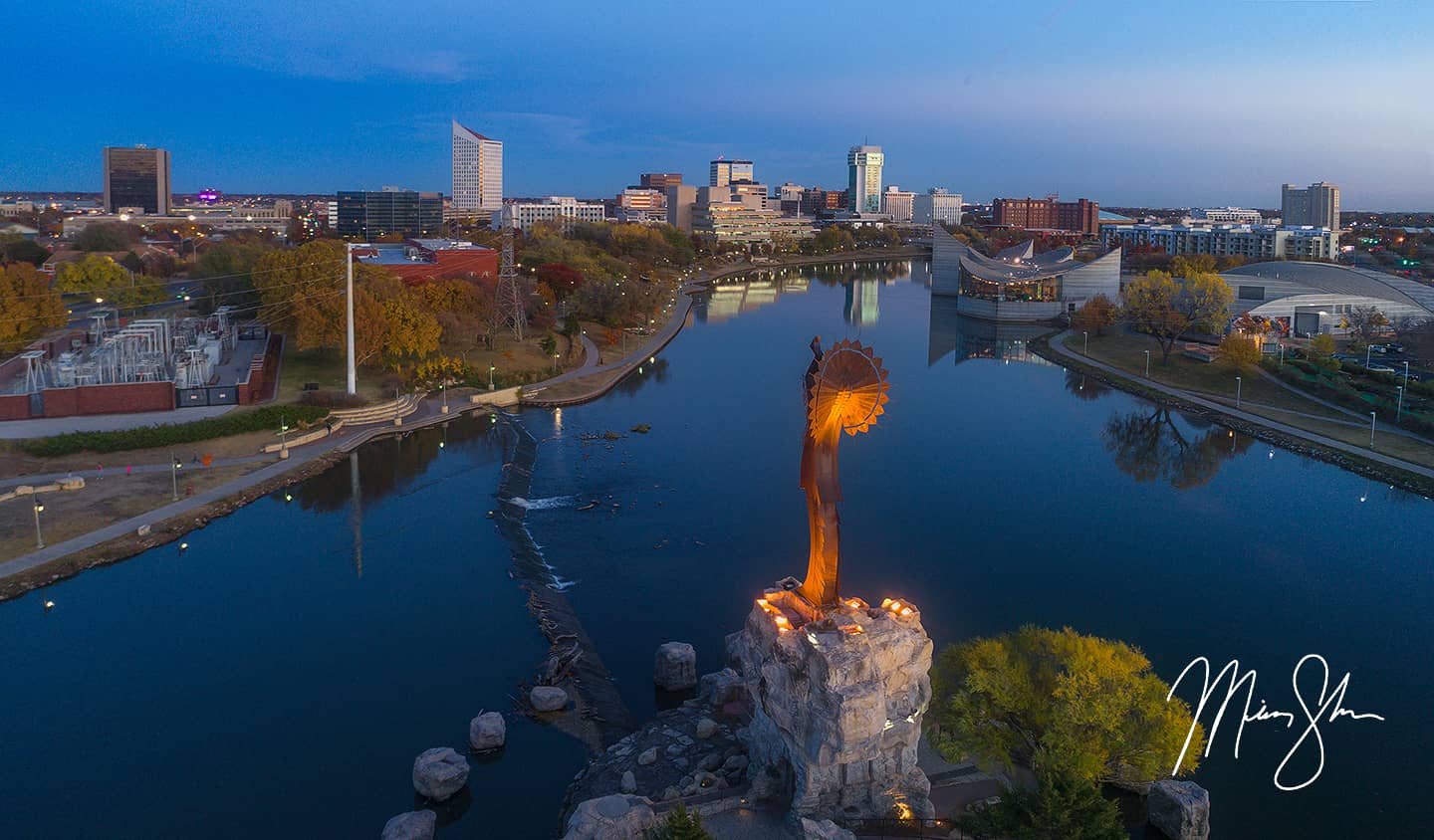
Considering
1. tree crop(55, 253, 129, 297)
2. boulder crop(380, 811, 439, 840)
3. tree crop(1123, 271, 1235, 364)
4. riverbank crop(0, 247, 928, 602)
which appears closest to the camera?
boulder crop(380, 811, 439, 840)

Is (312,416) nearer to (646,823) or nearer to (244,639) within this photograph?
(244,639)

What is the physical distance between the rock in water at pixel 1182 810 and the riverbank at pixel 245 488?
1446 centimetres

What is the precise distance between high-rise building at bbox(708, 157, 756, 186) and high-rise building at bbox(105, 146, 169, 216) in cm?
8124

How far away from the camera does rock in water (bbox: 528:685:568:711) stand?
Result: 461 inches

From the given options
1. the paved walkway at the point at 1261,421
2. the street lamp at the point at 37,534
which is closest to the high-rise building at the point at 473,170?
the paved walkway at the point at 1261,421

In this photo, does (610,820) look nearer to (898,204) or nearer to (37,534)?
(37,534)

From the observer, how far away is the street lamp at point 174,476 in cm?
1853

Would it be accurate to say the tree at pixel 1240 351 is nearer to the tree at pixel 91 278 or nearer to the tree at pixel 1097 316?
the tree at pixel 1097 316

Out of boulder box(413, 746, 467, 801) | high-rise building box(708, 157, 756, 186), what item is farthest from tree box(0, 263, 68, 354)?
high-rise building box(708, 157, 756, 186)

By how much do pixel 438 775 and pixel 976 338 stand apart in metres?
36.0

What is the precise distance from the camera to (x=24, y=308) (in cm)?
2845

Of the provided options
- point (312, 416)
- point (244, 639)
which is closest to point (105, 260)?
point (312, 416)

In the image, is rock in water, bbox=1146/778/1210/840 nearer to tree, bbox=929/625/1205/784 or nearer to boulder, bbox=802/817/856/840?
tree, bbox=929/625/1205/784

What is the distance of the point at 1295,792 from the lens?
10.5 metres
